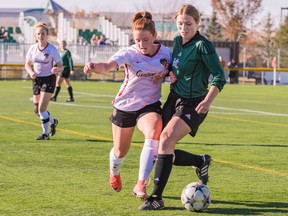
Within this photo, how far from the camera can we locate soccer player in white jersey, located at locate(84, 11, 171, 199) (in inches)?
356

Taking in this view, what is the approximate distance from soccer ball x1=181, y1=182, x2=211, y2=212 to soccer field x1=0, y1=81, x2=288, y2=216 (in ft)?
0.28

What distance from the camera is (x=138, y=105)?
30.7 ft

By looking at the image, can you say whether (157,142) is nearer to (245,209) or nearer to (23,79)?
(245,209)

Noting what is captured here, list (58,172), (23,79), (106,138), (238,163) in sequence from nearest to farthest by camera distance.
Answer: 1. (58,172)
2. (238,163)
3. (106,138)
4. (23,79)

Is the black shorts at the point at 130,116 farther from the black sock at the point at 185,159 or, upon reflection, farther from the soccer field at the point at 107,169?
the soccer field at the point at 107,169

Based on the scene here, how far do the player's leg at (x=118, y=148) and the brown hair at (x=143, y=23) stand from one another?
44.2 inches

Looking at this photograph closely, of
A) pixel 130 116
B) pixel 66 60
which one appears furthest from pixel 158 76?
pixel 66 60

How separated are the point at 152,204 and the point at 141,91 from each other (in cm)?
128

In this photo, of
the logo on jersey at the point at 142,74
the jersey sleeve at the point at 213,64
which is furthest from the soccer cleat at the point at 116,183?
the jersey sleeve at the point at 213,64

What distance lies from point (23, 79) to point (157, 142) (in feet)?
138

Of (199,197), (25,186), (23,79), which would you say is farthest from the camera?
(23,79)

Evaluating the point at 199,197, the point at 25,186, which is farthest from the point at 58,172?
the point at 199,197

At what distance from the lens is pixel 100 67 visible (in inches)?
351

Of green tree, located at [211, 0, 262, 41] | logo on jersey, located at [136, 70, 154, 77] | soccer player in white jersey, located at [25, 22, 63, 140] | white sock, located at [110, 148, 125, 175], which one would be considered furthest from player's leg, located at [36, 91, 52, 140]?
green tree, located at [211, 0, 262, 41]
